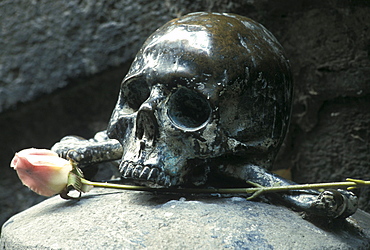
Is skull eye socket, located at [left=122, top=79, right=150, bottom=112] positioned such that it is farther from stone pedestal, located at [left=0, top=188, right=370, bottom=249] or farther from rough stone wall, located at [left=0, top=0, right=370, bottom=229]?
rough stone wall, located at [left=0, top=0, right=370, bottom=229]

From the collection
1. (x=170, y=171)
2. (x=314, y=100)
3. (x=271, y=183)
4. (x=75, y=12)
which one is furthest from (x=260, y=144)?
(x=75, y=12)

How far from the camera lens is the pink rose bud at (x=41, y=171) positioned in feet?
3.22

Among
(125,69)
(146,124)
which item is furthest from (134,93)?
(125,69)

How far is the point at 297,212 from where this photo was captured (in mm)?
1002

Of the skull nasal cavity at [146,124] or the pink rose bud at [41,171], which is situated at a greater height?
the skull nasal cavity at [146,124]

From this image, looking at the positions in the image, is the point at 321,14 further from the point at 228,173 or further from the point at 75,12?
the point at 75,12

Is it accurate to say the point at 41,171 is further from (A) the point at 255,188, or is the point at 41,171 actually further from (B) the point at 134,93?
(A) the point at 255,188

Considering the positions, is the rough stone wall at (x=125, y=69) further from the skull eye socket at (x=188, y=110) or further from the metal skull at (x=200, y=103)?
the skull eye socket at (x=188, y=110)

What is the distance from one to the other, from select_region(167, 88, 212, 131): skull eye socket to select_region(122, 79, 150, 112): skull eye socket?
0.29 ft

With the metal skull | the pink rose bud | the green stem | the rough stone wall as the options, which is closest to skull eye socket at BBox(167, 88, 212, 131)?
the metal skull

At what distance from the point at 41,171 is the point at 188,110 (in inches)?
12.4

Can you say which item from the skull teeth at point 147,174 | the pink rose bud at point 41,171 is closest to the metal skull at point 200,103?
the skull teeth at point 147,174

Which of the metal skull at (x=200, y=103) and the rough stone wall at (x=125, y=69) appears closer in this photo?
the metal skull at (x=200, y=103)

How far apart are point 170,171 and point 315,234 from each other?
0.97ft
